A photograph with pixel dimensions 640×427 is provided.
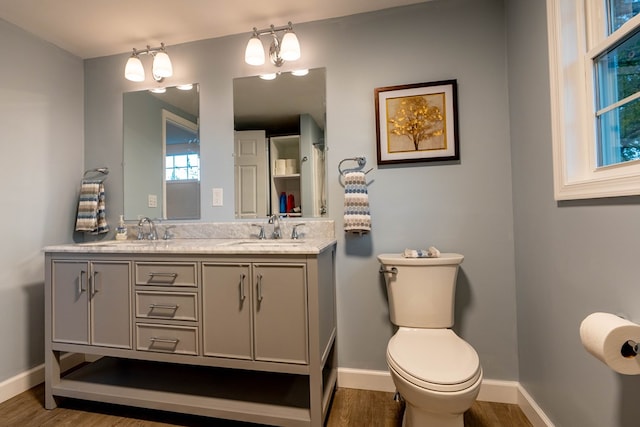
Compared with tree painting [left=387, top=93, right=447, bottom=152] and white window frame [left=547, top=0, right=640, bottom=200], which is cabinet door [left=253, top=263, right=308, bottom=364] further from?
white window frame [left=547, top=0, right=640, bottom=200]

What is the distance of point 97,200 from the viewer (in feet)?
6.82

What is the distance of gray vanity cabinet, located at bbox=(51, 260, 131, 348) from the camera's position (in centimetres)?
151

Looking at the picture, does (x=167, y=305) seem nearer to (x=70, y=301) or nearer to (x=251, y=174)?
(x=70, y=301)

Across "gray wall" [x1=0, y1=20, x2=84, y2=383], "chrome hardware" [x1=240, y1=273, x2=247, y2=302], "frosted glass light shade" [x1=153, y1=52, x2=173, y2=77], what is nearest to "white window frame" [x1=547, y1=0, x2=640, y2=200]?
"chrome hardware" [x1=240, y1=273, x2=247, y2=302]

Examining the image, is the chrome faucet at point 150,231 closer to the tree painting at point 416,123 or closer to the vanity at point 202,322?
the vanity at point 202,322

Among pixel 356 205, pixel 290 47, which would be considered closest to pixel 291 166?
pixel 356 205

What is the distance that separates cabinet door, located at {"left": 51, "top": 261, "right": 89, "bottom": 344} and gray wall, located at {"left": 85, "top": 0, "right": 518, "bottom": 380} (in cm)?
83

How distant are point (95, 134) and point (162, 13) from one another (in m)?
1.07

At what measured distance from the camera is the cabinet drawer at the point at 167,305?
1.44 meters

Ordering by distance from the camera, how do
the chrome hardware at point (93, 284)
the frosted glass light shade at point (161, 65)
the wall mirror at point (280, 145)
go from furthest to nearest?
the frosted glass light shade at point (161, 65), the wall mirror at point (280, 145), the chrome hardware at point (93, 284)

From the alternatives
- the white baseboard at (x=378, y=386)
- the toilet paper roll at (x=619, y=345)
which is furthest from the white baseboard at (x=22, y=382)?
the toilet paper roll at (x=619, y=345)

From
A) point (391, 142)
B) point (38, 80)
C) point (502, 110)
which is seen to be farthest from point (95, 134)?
point (502, 110)

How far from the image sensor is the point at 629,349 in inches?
30.6

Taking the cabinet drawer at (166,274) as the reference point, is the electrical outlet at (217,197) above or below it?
above
